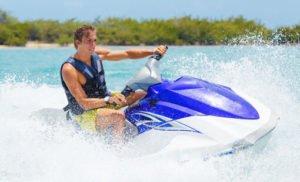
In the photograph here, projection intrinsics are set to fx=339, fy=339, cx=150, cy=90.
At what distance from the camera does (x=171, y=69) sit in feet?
28.6

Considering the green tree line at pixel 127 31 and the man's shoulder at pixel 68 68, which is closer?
the man's shoulder at pixel 68 68

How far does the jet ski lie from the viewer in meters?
2.09

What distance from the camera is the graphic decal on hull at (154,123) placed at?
2176mm

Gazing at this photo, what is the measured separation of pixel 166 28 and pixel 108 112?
34.3 meters

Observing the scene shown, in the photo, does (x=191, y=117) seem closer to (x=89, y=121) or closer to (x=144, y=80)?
(x=144, y=80)

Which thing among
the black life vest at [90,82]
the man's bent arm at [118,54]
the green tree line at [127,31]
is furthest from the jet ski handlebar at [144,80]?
the green tree line at [127,31]

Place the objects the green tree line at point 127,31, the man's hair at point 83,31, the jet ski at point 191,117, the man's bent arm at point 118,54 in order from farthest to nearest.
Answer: the green tree line at point 127,31
the man's bent arm at point 118,54
the man's hair at point 83,31
the jet ski at point 191,117

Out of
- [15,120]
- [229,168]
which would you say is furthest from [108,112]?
[15,120]

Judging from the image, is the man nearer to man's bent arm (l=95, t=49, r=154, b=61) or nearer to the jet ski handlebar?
the jet ski handlebar

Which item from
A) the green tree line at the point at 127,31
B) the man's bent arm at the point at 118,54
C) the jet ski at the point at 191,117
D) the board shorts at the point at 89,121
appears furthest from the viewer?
the green tree line at the point at 127,31

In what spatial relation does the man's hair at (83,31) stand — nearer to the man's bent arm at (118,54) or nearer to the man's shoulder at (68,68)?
the man's shoulder at (68,68)

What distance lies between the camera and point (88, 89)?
95.3 inches

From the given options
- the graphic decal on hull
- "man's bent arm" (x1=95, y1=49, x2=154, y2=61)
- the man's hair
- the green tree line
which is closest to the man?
the man's hair

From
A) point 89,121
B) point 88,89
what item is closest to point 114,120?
point 89,121
